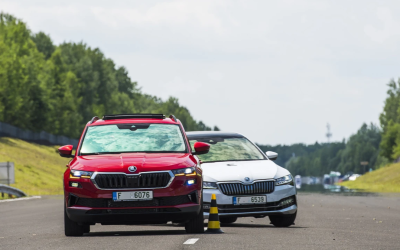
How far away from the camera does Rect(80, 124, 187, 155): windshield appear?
13.0 m

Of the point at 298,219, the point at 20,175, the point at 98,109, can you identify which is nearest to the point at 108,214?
the point at 298,219

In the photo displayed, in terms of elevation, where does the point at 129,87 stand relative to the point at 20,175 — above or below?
above

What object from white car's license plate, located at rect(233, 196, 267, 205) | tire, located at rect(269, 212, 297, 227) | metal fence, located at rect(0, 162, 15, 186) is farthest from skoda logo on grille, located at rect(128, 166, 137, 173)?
metal fence, located at rect(0, 162, 15, 186)

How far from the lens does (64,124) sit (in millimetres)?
101312

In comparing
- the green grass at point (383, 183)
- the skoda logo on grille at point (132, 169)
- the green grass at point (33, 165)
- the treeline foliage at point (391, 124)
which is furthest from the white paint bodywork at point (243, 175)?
the treeline foliage at point (391, 124)

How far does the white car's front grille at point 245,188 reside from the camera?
14.5 metres

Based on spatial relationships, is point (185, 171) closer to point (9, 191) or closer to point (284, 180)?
point (284, 180)

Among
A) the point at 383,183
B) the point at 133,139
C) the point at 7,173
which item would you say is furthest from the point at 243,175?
the point at 383,183

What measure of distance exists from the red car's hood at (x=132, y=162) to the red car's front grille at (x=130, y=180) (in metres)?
0.08

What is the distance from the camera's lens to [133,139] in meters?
13.2

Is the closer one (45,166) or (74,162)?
(74,162)

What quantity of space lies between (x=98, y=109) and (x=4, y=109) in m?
38.9

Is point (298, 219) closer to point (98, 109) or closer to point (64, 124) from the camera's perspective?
point (64, 124)

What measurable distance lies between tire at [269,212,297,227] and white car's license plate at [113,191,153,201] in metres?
3.77
